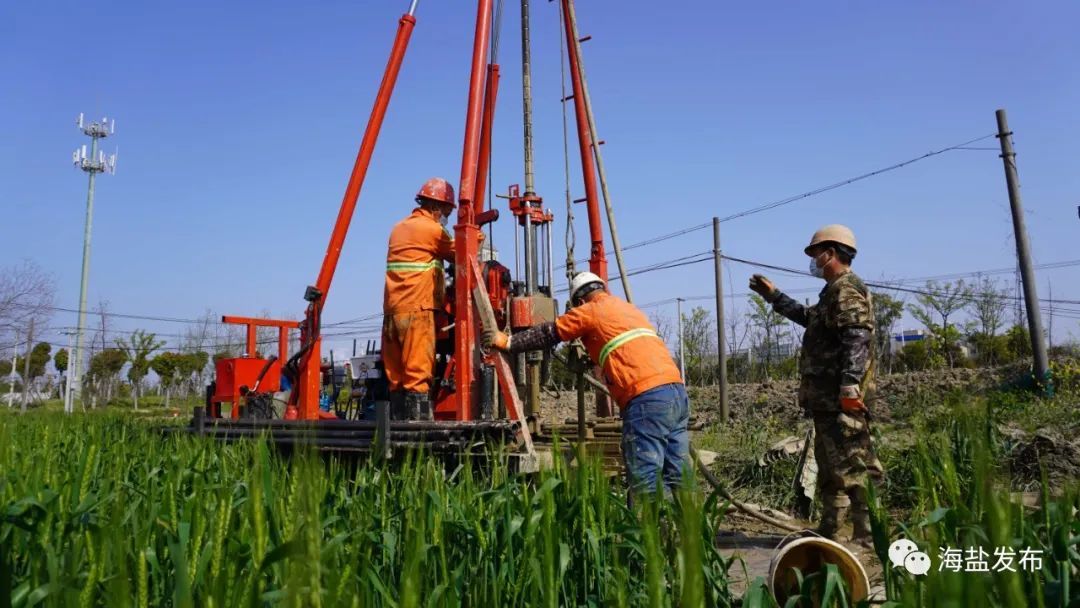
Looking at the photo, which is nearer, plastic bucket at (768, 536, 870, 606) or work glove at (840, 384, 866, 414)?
plastic bucket at (768, 536, 870, 606)

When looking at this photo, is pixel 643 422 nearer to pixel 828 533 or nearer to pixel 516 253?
pixel 828 533

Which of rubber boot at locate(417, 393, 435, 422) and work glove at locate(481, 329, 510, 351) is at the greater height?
work glove at locate(481, 329, 510, 351)

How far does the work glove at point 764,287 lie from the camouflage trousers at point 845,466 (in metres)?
0.92

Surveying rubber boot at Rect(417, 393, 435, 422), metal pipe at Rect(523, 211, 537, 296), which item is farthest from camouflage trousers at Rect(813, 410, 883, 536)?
metal pipe at Rect(523, 211, 537, 296)

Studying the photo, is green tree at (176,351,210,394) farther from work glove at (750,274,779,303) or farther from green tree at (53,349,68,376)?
work glove at (750,274,779,303)

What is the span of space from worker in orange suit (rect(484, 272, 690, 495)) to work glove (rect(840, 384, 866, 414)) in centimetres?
97

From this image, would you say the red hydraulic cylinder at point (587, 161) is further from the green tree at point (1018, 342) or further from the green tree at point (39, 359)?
the green tree at point (39, 359)

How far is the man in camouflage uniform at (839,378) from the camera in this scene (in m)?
4.52

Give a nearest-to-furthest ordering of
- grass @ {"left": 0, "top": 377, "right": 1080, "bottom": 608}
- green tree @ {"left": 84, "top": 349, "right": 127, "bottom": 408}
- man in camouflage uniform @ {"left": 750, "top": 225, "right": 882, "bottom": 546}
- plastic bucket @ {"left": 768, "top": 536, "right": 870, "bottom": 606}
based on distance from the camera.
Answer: grass @ {"left": 0, "top": 377, "right": 1080, "bottom": 608}, plastic bucket @ {"left": 768, "top": 536, "right": 870, "bottom": 606}, man in camouflage uniform @ {"left": 750, "top": 225, "right": 882, "bottom": 546}, green tree @ {"left": 84, "top": 349, "right": 127, "bottom": 408}

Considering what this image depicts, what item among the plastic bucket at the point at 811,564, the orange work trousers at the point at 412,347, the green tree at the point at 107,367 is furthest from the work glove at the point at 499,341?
the green tree at the point at 107,367

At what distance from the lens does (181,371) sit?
110 feet

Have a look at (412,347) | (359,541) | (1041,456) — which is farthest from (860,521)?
(359,541)

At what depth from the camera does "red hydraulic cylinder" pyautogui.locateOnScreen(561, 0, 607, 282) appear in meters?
7.27

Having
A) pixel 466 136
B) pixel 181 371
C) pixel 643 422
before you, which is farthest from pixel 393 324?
pixel 181 371
